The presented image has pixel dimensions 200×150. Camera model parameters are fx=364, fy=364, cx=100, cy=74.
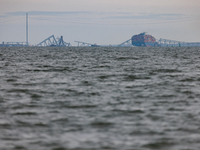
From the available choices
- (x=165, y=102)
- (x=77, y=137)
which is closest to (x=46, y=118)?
(x=77, y=137)

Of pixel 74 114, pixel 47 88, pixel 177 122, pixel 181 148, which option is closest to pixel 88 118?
pixel 74 114

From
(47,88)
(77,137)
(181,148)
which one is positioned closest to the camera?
(181,148)

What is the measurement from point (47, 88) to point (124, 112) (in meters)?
7.15

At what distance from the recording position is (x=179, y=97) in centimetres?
1567

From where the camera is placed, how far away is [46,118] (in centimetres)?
1140

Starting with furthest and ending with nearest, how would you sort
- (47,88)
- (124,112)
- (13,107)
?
(47,88) → (13,107) → (124,112)

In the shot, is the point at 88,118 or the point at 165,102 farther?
the point at 165,102

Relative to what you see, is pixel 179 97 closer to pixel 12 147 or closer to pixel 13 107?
pixel 13 107

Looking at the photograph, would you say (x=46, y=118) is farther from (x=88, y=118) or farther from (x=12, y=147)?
(x=12, y=147)

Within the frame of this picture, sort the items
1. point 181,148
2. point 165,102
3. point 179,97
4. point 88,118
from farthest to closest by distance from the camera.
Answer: point 179,97 → point 165,102 → point 88,118 → point 181,148

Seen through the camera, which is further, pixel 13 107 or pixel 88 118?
pixel 13 107

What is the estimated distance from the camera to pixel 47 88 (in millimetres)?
18453

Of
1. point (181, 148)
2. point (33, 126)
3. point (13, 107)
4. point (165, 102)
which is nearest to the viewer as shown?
point (181, 148)

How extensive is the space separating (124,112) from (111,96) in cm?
347
